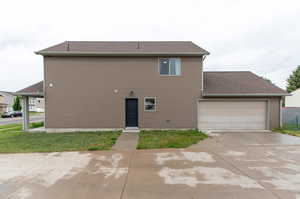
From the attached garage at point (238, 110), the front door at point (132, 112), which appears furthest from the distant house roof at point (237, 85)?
the front door at point (132, 112)

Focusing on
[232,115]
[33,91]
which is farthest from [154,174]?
[33,91]

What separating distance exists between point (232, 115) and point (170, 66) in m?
5.01

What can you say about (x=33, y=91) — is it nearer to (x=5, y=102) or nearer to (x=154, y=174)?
(x=154, y=174)

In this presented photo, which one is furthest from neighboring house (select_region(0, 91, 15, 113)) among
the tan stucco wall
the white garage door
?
the white garage door

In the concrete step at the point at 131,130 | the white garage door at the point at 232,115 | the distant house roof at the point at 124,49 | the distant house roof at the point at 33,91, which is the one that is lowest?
the concrete step at the point at 131,130

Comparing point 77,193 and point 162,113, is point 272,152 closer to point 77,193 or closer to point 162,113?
point 162,113

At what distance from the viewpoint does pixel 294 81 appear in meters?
33.8

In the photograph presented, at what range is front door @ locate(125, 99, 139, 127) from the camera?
981 cm

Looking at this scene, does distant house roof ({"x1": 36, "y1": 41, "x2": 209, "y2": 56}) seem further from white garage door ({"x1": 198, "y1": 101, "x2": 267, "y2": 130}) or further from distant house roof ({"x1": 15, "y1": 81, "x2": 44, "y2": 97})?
white garage door ({"x1": 198, "y1": 101, "x2": 267, "y2": 130})

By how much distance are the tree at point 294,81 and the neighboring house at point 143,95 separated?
32864 mm

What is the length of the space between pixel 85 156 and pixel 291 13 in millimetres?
14822

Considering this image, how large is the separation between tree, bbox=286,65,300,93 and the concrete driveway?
37.8 metres

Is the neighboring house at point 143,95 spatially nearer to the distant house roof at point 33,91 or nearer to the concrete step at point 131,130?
the distant house roof at point 33,91

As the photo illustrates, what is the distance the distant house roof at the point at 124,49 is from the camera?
936cm
